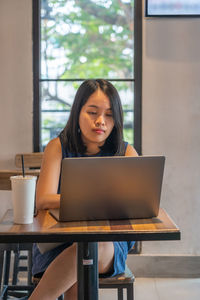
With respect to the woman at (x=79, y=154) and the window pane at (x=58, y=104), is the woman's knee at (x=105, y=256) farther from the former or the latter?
the window pane at (x=58, y=104)

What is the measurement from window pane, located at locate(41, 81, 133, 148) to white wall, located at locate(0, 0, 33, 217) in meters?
0.13

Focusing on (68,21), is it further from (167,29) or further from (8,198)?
(8,198)

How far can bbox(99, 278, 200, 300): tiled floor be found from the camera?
3.06 meters

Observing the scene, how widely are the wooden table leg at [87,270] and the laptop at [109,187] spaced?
10 centimetres

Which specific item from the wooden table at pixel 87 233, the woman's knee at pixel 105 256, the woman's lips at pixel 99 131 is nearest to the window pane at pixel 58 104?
the woman's lips at pixel 99 131

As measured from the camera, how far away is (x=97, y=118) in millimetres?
1932

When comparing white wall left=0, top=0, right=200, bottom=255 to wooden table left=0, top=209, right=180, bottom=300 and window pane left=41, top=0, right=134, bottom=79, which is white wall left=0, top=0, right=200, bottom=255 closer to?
window pane left=41, top=0, right=134, bottom=79

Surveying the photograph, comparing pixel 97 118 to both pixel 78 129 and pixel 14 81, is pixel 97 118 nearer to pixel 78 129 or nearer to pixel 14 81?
pixel 78 129

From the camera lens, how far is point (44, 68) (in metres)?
3.48

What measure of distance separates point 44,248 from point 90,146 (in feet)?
1.63

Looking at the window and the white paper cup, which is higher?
the window

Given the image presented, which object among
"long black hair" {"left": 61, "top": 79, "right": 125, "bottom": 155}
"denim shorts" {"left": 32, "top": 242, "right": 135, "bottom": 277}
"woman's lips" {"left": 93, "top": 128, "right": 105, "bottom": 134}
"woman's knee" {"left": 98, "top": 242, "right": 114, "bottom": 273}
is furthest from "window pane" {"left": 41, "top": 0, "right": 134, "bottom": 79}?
"woman's knee" {"left": 98, "top": 242, "right": 114, "bottom": 273}

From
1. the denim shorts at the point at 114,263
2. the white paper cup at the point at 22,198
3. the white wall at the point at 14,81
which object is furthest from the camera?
the white wall at the point at 14,81

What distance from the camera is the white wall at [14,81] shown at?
3.36 m
